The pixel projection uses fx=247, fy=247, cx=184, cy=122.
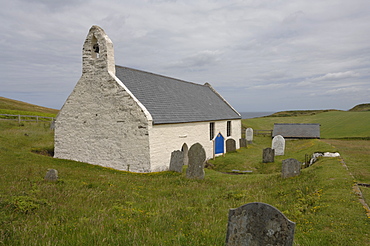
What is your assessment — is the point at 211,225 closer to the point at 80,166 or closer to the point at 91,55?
the point at 80,166

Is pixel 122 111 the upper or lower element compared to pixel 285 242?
upper

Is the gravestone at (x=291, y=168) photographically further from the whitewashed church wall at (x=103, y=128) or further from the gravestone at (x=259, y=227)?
the gravestone at (x=259, y=227)

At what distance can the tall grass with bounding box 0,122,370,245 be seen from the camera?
4.73m

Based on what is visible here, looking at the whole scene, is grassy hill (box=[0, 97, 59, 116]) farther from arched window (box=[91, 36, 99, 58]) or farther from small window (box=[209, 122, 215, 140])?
small window (box=[209, 122, 215, 140])

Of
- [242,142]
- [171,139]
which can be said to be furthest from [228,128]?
[171,139]

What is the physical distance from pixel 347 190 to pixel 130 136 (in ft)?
38.8

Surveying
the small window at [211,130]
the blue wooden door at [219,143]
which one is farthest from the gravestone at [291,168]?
the blue wooden door at [219,143]

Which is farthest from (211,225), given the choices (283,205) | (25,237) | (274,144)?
(274,144)

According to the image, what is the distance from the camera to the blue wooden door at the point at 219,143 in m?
24.7

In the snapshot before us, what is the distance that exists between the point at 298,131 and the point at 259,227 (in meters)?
35.2

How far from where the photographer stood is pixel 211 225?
19.2ft

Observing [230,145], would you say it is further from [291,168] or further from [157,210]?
[157,210]

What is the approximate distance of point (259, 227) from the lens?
373cm

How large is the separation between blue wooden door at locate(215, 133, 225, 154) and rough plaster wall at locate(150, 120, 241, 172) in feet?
A: 4.11
